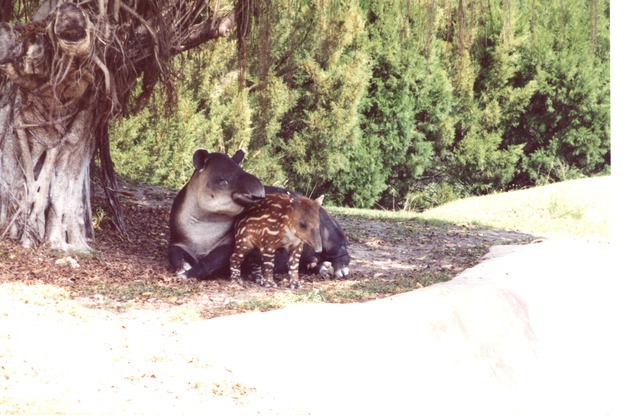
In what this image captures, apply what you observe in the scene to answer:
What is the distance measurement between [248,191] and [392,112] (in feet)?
33.3

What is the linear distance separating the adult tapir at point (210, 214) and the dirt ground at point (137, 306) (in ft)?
0.75

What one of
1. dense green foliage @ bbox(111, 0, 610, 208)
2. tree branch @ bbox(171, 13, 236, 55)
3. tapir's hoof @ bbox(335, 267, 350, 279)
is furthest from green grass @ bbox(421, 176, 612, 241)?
tree branch @ bbox(171, 13, 236, 55)

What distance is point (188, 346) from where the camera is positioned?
17.1ft

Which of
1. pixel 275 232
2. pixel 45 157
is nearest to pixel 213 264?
pixel 275 232

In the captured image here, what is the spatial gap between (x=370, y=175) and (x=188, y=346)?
1214cm

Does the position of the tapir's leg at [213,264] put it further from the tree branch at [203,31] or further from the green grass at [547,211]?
the green grass at [547,211]

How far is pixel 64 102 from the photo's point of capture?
26.9 feet

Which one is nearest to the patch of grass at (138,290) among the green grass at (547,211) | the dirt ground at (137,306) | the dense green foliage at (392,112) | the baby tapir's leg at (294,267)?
the dirt ground at (137,306)

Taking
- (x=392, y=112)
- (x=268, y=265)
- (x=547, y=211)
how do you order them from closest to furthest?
(x=268, y=265), (x=547, y=211), (x=392, y=112)

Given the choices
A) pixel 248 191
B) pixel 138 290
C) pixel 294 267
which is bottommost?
pixel 138 290

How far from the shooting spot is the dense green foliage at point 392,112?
14.6 meters

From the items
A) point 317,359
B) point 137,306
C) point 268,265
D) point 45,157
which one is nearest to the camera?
point 317,359

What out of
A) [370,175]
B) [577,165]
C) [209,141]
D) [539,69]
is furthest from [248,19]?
[577,165]

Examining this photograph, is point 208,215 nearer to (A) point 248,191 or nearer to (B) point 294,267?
(A) point 248,191
